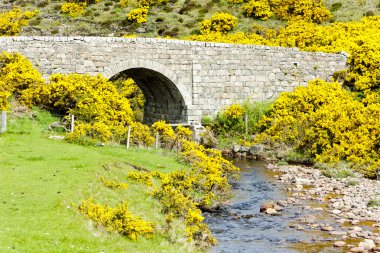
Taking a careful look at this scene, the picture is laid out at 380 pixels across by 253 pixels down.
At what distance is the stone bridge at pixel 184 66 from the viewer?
36656mm

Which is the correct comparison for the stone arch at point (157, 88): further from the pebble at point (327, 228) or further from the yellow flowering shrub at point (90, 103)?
the pebble at point (327, 228)

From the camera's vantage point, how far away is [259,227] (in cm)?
2064

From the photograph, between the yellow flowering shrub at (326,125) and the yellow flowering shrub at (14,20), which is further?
the yellow flowering shrub at (14,20)

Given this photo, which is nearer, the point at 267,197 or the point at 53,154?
the point at 53,154

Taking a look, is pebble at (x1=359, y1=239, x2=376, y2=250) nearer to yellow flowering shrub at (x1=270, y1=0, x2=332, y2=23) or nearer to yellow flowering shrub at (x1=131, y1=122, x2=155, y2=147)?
yellow flowering shrub at (x1=131, y1=122, x2=155, y2=147)

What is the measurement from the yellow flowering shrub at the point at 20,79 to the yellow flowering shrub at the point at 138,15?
81.8ft

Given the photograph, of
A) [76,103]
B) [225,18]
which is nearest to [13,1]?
[225,18]

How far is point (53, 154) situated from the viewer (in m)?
23.5

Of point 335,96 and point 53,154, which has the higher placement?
point 335,96

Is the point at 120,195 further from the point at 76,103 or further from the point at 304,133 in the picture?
the point at 304,133

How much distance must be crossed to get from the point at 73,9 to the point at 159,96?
2310 cm

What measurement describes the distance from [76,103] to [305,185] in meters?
13.3

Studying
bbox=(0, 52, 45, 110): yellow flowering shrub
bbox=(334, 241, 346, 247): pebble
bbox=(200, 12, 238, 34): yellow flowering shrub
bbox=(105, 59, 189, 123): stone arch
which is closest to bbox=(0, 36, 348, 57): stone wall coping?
bbox=(0, 52, 45, 110): yellow flowering shrub

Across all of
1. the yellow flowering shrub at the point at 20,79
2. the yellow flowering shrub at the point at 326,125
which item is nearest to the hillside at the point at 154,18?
the yellow flowering shrub at the point at 326,125
